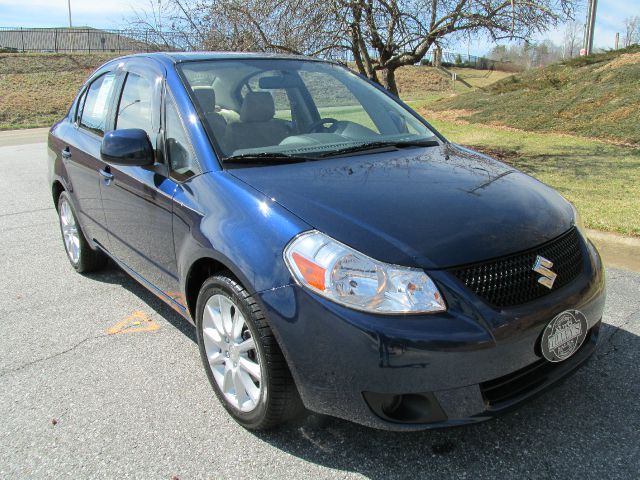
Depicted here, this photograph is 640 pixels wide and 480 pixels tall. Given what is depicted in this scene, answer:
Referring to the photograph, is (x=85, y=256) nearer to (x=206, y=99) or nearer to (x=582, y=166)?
(x=206, y=99)

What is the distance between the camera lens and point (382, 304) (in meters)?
2.18

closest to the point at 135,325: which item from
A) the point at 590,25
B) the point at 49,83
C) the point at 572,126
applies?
the point at 572,126

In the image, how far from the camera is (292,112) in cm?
385

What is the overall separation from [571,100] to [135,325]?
12.8 meters

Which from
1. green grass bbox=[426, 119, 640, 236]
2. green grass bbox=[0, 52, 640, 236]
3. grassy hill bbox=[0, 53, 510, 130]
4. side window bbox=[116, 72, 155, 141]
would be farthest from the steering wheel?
grassy hill bbox=[0, 53, 510, 130]

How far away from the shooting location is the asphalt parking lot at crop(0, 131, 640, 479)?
2459 mm

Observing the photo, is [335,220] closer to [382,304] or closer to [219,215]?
[382,304]

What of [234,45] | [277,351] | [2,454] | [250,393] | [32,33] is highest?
[32,33]

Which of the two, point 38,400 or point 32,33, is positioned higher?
point 32,33

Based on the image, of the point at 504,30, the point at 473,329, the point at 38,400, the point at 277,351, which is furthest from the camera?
the point at 504,30

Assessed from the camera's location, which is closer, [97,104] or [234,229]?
[234,229]

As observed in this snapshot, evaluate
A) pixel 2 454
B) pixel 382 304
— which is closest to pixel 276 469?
pixel 382 304

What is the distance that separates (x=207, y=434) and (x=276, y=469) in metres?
0.42

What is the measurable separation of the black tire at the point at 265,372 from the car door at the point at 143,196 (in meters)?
0.64
